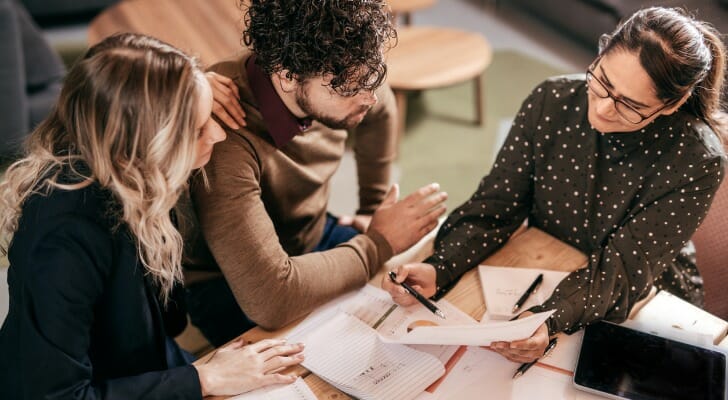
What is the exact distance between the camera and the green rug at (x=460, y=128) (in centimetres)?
284

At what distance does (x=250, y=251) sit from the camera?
1198 millimetres

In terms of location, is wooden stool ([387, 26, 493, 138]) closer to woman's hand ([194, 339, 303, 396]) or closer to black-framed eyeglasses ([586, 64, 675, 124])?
black-framed eyeglasses ([586, 64, 675, 124])

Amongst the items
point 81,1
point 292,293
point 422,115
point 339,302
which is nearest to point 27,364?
point 292,293

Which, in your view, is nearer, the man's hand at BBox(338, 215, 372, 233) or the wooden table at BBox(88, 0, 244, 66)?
the man's hand at BBox(338, 215, 372, 233)

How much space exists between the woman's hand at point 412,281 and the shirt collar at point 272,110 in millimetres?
366

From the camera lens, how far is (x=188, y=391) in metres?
1.07

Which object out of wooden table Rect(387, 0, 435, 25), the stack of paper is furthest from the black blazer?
wooden table Rect(387, 0, 435, 25)

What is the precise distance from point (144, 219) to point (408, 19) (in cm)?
288

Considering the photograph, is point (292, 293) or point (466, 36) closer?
point (292, 293)

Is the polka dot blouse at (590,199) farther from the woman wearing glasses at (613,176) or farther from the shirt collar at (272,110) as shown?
the shirt collar at (272,110)

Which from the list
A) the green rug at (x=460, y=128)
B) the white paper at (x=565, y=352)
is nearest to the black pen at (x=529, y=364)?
the white paper at (x=565, y=352)

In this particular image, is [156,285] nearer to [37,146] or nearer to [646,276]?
[37,146]

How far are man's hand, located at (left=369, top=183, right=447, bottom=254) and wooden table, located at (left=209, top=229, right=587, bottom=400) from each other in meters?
0.06

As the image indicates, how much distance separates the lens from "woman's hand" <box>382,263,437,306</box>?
49.6 inches
